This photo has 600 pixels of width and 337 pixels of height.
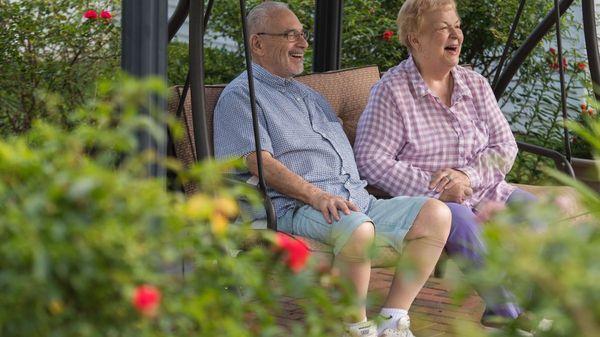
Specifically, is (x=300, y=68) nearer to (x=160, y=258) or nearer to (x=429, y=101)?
(x=429, y=101)

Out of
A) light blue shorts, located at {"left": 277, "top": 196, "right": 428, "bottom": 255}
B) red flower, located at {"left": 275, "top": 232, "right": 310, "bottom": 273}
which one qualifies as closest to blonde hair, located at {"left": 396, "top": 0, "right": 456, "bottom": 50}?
light blue shorts, located at {"left": 277, "top": 196, "right": 428, "bottom": 255}

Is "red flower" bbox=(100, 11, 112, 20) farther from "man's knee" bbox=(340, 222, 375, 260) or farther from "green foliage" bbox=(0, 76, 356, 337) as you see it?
"green foliage" bbox=(0, 76, 356, 337)

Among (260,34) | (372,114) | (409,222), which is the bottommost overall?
(409,222)

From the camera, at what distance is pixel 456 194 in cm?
368

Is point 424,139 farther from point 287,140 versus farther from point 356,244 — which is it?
point 356,244

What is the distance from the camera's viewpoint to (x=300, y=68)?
12.8 ft

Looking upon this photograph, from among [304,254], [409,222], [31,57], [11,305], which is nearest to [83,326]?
[11,305]

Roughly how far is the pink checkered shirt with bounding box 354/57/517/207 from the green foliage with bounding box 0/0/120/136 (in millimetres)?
Answer: 1889

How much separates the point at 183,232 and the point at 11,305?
0.27 metres

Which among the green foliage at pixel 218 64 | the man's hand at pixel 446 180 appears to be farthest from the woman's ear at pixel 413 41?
the green foliage at pixel 218 64

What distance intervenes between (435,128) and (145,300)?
2.61m

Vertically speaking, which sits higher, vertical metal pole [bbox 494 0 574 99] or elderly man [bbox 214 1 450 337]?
vertical metal pole [bbox 494 0 574 99]

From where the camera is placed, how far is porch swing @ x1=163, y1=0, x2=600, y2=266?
326cm

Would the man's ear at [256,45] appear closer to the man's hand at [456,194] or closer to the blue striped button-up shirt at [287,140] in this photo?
the blue striped button-up shirt at [287,140]
